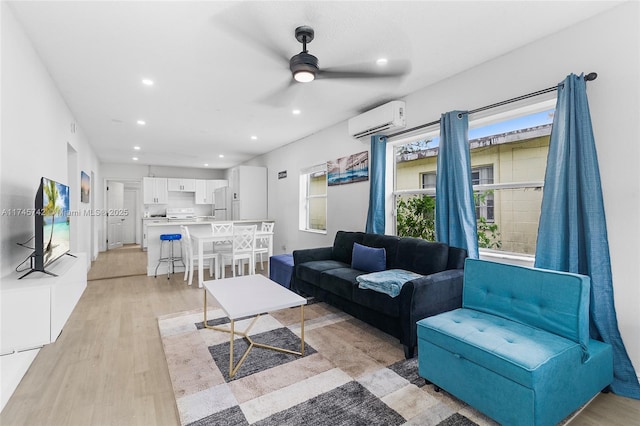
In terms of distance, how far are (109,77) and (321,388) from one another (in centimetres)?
358

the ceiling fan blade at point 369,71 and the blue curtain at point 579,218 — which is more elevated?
the ceiling fan blade at point 369,71

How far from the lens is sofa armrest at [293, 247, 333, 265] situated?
4.05 m

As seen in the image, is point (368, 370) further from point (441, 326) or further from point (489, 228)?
point (489, 228)

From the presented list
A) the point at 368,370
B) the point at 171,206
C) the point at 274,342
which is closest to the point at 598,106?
the point at 368,370

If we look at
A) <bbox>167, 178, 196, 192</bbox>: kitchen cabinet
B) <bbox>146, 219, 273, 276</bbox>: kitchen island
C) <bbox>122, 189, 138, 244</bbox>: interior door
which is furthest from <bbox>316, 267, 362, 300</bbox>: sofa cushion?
Result: <bbox>122, 189, 138, 244</bbox>: interior door

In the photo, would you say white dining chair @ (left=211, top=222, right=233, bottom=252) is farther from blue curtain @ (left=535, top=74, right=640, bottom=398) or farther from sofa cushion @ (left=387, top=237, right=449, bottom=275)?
blue curtain @ (left=535, top=74, right=640, bottom=398)

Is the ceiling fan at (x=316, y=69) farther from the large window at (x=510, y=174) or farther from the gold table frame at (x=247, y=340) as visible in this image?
the gold table frame at (x=247, y=340)

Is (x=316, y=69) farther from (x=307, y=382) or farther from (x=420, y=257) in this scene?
(x=307, y=382)

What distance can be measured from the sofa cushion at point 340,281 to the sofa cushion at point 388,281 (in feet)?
0.50

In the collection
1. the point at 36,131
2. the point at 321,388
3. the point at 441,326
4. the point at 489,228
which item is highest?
the point at 36,131

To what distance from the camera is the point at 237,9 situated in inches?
→ 81.6

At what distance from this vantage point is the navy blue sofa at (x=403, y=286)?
2482 millimetres

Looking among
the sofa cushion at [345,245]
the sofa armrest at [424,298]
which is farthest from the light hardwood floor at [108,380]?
the sofa cushion at [345,245]

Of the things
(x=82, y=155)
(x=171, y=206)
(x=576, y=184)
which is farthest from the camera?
(x=171, y=206)
